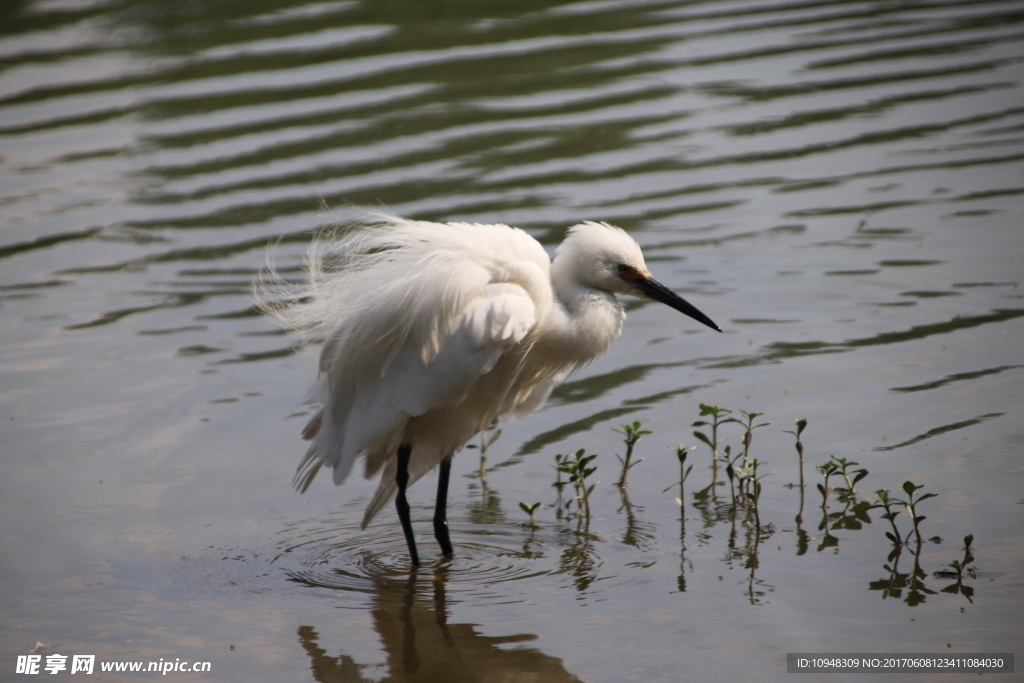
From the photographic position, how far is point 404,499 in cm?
449

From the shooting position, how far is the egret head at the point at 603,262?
4412 mm

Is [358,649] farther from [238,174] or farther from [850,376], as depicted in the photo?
[238,174]

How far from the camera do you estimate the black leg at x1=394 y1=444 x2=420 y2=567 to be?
4383mm

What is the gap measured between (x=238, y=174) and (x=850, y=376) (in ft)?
19.2

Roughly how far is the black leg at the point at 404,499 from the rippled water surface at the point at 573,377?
0.11m

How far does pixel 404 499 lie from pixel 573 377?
1.87 metres

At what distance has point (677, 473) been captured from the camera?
4.94 metres

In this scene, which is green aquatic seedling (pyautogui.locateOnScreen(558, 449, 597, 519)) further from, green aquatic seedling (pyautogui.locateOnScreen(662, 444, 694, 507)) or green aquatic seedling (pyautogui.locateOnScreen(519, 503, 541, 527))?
green aquatic seedling (pyautogui.locateOnScreen(662, 444, 694, 507))

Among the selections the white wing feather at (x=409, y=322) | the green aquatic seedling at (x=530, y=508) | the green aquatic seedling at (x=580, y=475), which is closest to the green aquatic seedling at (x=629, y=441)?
the green aquatic seedling at (x=580, y=475)

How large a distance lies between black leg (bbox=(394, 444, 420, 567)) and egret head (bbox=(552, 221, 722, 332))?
967 millimetres

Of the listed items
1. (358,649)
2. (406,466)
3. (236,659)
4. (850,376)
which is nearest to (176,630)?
(236,659)

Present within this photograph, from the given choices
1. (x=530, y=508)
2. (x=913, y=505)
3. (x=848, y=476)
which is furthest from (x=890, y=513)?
(x=530, y=508)

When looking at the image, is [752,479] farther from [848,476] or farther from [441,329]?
[441,329]

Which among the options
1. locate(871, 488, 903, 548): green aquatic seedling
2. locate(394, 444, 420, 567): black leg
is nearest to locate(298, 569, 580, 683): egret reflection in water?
locate(394, 444, 420, 567): black leg
